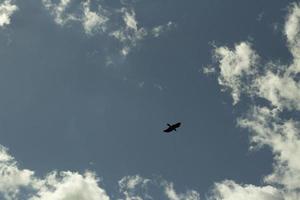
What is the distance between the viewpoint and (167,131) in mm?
73438
